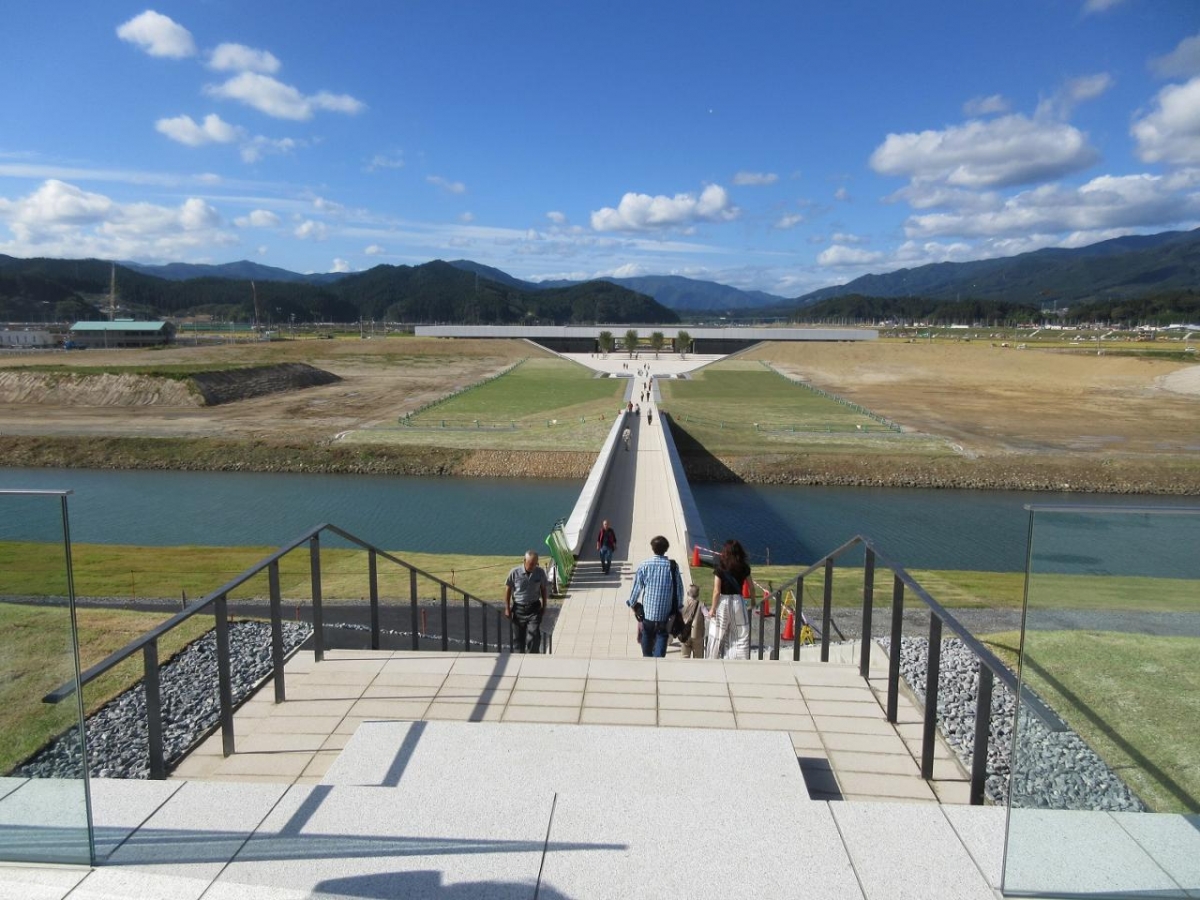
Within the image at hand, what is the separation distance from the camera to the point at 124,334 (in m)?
89.6

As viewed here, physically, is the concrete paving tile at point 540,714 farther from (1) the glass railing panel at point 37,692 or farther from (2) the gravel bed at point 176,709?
(1) the glass railing panel at point 37,692

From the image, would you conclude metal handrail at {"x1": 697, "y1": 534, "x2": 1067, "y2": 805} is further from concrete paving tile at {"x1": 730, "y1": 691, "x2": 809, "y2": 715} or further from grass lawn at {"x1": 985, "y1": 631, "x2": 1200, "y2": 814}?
concrete paving tile at {"x1": 730, "y1": 691, "x2": 809, "y2": 715}

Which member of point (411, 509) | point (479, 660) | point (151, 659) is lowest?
point (411, 509)

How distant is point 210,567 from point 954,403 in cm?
4306

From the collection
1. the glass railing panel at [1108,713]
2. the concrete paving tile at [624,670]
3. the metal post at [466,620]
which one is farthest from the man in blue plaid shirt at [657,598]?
the glass railing panel at [1108,713]

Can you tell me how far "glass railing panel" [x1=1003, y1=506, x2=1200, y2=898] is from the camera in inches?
101

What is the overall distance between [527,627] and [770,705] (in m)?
3.42

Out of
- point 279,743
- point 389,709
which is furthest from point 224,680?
point 389,709

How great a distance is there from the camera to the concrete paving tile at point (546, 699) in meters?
4.36

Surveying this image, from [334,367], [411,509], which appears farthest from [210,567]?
[334,367]

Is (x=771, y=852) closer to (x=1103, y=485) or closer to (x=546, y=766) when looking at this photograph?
(x=546, y=766)

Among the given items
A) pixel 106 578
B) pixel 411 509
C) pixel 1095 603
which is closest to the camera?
pixel 1095 603

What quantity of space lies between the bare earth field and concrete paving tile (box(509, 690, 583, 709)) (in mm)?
25369

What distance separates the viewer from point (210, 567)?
1619 centimetres
